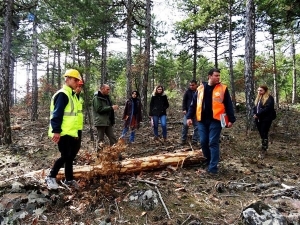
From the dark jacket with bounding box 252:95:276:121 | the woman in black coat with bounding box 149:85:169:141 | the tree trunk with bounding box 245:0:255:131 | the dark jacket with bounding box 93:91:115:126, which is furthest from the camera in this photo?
the tree trunk with bounding box 245:0:255:131

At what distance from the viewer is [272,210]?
146 inches

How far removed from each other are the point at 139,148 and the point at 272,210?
511 centimetres

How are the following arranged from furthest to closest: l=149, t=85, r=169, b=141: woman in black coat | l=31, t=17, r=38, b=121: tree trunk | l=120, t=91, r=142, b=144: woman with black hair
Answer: l=31, t=17, r=38, b=121: tree trunk < l=120, t=91, r=142, b=144: woman with black hair < l=149, t=85, r=169, b=141: woman in black coat

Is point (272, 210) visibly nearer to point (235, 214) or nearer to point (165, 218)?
point (235, 214)

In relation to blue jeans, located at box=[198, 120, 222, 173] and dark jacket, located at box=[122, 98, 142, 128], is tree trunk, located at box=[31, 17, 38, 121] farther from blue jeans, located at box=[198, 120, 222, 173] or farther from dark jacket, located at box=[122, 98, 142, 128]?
blue jeans, located at box=[198, 120, 222, 173]

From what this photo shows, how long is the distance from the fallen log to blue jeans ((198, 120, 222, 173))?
0.43m

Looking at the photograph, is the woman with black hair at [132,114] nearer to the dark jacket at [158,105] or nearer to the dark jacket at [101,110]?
the dark jacket at [158,105]

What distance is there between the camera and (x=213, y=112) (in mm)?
5422

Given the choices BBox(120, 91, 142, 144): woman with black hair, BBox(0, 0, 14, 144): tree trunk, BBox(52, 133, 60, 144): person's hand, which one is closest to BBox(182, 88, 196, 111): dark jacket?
BBox(120, 91, 142, 144): woman with black hair

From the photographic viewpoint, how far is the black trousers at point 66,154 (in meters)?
4.70

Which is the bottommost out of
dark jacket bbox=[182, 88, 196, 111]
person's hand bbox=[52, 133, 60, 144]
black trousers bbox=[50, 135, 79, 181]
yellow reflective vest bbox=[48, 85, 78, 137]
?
black trousers bbox=[50, 135, 79, 181]

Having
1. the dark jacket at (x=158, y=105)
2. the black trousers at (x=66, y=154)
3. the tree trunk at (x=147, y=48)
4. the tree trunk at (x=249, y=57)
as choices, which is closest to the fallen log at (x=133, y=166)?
the black trousers at (x=66, y=154)

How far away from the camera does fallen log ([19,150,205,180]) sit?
4.71 meters

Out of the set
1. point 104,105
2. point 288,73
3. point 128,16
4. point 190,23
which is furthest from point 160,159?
point 288,73
